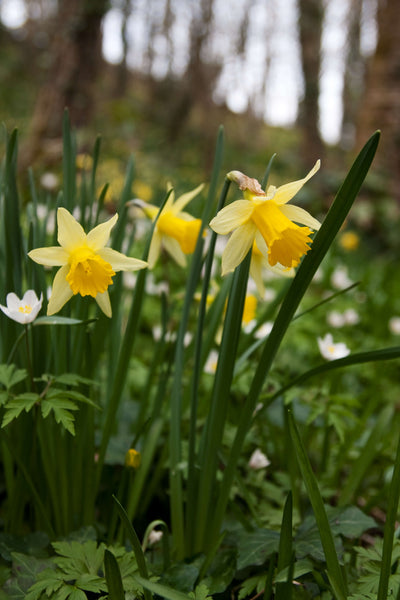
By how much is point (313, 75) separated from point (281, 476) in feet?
26.4

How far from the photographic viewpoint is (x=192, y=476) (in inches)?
41.7

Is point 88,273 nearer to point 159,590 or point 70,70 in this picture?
point 159,590

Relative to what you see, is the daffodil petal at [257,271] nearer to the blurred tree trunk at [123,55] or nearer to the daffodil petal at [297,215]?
the daffodil petal at [297,215]

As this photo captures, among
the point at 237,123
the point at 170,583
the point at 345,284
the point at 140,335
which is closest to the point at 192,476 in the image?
the point at 170,583

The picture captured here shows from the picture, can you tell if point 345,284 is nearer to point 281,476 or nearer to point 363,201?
point 281,476

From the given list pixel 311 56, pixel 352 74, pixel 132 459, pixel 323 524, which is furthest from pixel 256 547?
pixel 352 74

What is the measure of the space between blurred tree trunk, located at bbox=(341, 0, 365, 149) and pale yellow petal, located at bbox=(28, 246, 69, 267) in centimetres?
1582

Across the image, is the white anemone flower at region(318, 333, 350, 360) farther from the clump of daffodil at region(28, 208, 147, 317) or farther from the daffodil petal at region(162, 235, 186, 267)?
the clump of daffodil at region(28, 208, 147, 317)

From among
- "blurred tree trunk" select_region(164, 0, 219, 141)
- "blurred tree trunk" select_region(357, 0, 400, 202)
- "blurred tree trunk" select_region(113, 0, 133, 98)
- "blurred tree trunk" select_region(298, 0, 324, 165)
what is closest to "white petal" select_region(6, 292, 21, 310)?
"blurred tree trunk" select_region(357, 0, 400, 202)

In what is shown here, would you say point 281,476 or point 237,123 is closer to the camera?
point 281,476

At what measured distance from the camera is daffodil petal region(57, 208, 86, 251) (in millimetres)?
880

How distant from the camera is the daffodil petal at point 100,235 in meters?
0.89

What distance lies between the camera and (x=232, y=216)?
832 mm

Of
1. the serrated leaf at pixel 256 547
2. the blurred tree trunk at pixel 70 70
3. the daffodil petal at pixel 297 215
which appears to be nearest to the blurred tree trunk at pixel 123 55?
the blurred tree trunk at pixel 70 70
